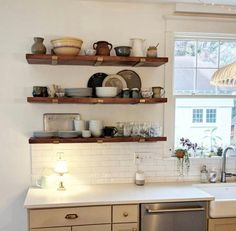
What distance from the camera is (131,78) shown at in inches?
118

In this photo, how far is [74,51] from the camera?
2.67 metres

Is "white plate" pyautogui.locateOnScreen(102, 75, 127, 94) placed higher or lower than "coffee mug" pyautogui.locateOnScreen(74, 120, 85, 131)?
higher

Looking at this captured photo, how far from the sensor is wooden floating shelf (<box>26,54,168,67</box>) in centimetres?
259

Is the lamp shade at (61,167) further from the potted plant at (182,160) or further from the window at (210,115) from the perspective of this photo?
the window at (210,115)

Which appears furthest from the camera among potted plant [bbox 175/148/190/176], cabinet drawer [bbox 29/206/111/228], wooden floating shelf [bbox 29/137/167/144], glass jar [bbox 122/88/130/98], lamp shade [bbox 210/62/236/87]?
potted plant [bbox 175/148/190/176]

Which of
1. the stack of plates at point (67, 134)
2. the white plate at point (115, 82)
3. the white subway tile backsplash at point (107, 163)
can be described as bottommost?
the white subway tile backsplash at point (107, 163)

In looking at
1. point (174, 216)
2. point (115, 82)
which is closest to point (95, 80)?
point (115, 82)

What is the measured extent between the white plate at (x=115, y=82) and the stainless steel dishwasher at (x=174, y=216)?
1154 mm

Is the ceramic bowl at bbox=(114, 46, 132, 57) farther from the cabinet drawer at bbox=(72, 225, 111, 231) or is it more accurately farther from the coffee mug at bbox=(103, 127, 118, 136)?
the cabinet drawer at bbox=(72, 225, 111, 231)

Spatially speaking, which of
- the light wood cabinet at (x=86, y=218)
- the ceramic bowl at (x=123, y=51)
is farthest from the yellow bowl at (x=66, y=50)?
the light wood cabinet at (x=86, y=218)

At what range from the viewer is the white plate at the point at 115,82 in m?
2.93

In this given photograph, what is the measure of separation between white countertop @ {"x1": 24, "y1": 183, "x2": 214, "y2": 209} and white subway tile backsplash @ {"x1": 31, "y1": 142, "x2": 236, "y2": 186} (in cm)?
12

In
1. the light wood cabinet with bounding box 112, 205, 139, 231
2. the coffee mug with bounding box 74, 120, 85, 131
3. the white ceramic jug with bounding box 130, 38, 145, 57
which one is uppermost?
the white ceramic jug with bounding box 130, 38, 145, 57

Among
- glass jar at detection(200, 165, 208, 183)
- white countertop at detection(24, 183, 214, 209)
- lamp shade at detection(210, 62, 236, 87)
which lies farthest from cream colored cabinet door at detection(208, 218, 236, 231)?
lamp shade at detection(210, 62, 236, 87)
